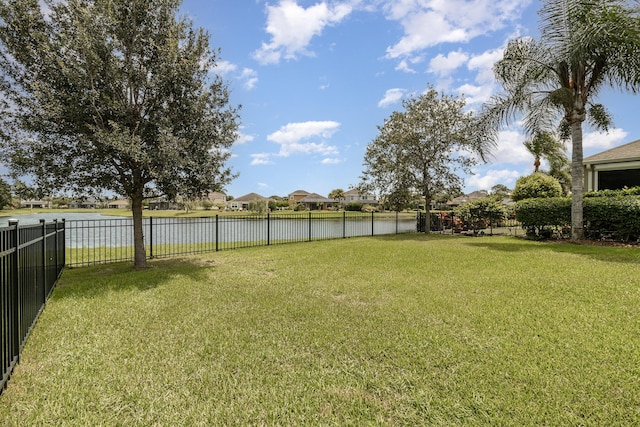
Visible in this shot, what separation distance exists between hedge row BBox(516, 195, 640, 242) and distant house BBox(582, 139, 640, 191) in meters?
3.79

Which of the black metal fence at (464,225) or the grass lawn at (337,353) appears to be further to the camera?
the black metal fence at (464,225)

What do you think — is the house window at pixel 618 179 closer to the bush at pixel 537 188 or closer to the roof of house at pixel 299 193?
the bush at pixel 537 188

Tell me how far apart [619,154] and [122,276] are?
759 inches

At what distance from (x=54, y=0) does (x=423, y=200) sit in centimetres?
1620

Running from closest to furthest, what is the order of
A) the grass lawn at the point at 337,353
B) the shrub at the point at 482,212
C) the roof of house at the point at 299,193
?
1. the grass lawn at the point at 337,353
2. the shrub at the point at 482,212
3. the roof of house at the point at 299,193

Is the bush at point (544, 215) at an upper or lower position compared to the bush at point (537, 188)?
lower

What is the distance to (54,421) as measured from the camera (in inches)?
89.8

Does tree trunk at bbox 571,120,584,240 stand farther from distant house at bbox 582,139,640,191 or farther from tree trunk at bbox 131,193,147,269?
tree trunk at bbox 131,193,147,269

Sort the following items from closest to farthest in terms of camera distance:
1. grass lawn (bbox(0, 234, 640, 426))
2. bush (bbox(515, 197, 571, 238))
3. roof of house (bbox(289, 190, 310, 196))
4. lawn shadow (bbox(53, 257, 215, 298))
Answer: grass lawn (bbox(0, 234, 640, 426)), lawn shadow (bbox(53, 257, 215, 298)), bush (bbox(515, 197, 571, 238)), roof of house (bbox(289, 190, 310, 196))

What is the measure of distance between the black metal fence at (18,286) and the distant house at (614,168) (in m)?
18.8

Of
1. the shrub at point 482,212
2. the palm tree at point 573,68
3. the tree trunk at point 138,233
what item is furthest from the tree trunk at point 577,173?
the tree trunk at point 138,233

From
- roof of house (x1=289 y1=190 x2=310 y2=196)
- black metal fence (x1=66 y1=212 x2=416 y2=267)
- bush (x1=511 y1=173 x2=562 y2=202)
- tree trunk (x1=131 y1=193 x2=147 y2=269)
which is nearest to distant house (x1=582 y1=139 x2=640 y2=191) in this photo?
bush (x1=511 y1=173 x2=562 y2=202)

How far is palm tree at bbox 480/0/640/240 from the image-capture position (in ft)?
29.8

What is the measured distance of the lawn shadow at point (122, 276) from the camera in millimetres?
5770
